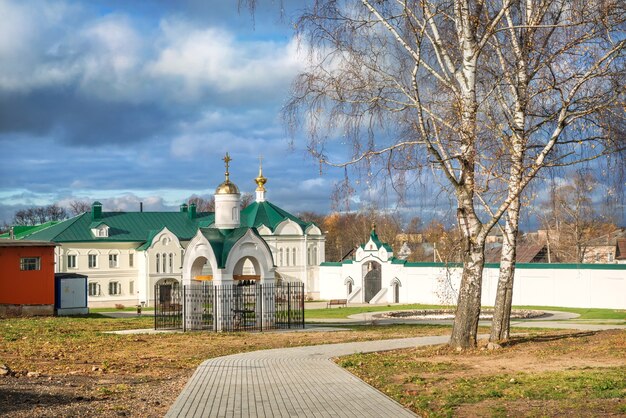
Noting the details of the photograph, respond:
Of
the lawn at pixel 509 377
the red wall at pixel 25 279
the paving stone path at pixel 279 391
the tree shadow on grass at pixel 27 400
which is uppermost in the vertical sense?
the red wall at pixel 25 279

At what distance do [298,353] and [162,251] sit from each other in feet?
129

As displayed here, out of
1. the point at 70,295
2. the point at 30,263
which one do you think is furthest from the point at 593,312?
the point at 30,263

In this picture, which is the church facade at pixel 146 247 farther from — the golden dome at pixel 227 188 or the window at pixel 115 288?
the golden dome at pixel 227 188

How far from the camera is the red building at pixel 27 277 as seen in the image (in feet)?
111

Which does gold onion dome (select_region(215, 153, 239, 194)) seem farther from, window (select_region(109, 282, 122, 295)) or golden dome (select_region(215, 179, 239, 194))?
window (select_region(109, 282, 122, 295))

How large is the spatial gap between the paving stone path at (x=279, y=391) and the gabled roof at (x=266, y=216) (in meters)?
40.8

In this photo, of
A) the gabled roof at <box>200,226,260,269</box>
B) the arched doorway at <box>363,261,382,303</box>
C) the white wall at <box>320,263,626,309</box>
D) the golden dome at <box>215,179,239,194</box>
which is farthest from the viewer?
the arched doorway at <box>363,261,382,303</box>

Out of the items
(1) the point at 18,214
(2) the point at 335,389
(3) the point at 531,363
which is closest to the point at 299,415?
(2) the point at 335,389

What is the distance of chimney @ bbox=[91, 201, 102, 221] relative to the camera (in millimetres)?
56653

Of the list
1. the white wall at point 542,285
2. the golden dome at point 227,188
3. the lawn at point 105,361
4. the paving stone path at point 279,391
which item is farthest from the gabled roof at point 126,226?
the paving stone path at point 279,391

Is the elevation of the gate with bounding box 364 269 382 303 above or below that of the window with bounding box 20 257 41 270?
below

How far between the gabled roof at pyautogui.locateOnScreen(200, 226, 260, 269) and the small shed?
12.4 m

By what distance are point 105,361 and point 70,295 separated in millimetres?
21557

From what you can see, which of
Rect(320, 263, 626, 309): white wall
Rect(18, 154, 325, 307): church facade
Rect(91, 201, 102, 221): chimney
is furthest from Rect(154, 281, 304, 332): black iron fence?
Rect(91, 201, 102, 221): chimney
